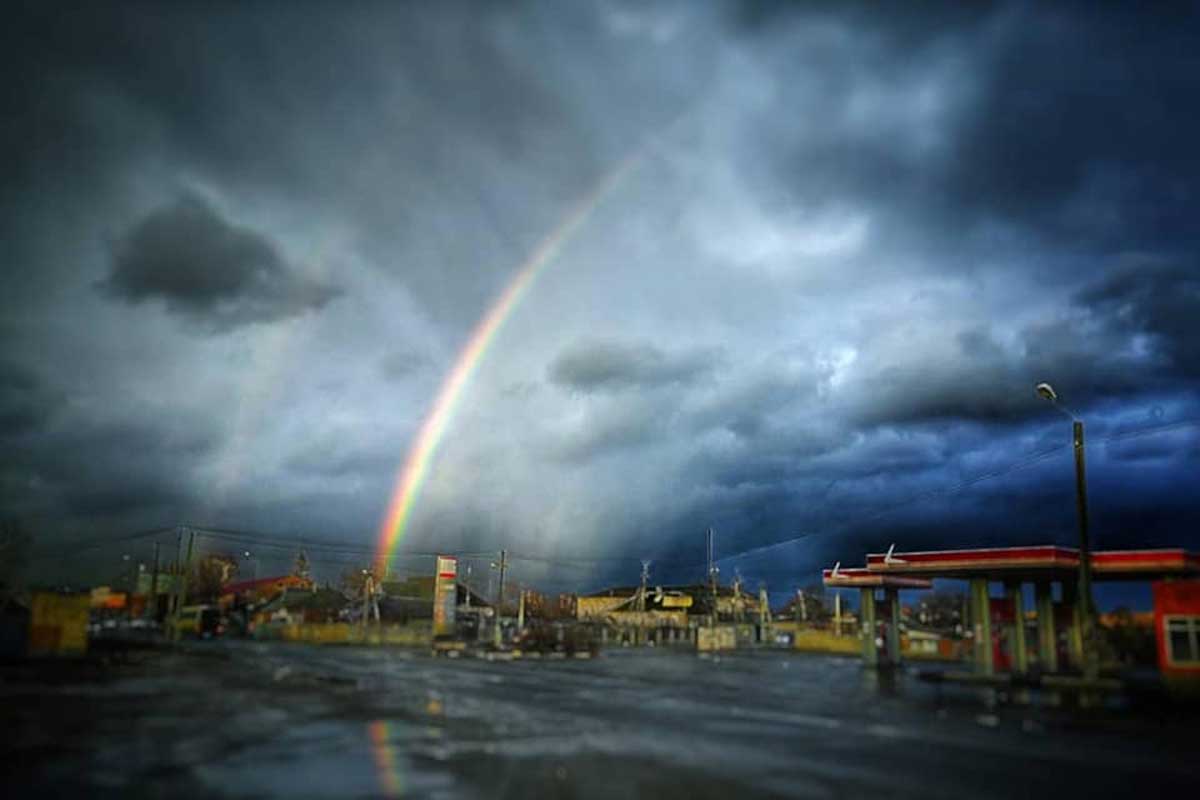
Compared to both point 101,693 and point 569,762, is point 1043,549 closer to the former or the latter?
point 569,762

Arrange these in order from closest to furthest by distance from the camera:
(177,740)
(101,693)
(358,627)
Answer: (177,740) < (101,693) < (358,627)

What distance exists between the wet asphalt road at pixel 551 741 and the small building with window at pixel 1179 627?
7996 millimetres

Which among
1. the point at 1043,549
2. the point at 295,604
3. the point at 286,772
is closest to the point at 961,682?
the point at 1043,549

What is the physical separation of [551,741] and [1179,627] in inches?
1131

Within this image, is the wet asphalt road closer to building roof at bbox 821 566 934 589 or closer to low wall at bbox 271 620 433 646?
building roof at bbox 821 566 934 589

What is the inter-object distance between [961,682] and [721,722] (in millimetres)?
21806

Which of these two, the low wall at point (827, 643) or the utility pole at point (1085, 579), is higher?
the utility pole at point (1085, 579)

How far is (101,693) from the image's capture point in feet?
87.2

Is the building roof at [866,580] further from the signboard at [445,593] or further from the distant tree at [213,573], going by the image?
the distant tree at [213,573]

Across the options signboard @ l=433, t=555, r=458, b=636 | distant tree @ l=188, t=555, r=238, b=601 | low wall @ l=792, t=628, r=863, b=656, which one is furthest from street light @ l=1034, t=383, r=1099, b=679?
distant tree @ l=188, t=555, r=238, b=601

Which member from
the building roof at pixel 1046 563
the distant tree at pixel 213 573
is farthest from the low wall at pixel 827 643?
the distant tree at pixel 213 573

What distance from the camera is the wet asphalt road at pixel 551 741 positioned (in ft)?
45.2

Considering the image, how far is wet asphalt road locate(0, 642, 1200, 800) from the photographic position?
13773 mm

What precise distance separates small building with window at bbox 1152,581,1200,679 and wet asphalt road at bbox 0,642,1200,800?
8.00 meters
